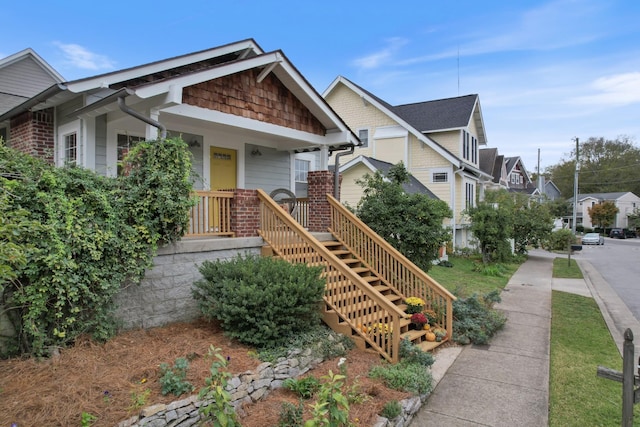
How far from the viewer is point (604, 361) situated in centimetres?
591

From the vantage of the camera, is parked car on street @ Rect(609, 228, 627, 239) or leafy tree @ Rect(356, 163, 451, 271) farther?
parked car on street @ Rect(609, 228, 627, 239)

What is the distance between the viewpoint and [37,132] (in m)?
7.72

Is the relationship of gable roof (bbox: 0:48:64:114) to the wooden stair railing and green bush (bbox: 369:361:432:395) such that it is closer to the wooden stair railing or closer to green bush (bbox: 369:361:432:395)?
the wooden stair railing

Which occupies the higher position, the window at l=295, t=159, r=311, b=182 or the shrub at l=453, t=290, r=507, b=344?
the window at l=295, t=159, r=311, b=182

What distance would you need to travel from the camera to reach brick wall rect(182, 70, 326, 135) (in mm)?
7242

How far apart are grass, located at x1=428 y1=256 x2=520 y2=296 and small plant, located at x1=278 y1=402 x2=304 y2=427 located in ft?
25.5

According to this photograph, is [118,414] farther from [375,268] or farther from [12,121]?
[12,121]

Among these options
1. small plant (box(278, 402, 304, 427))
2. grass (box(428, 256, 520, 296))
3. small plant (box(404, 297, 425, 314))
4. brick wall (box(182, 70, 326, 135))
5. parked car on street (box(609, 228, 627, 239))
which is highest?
brick wall (box(182, 70, 326, 135))

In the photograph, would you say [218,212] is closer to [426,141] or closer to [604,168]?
[426,141]

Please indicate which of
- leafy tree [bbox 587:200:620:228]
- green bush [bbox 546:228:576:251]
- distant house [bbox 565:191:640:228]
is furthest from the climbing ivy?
distant house [bbox 565:191:640:228]

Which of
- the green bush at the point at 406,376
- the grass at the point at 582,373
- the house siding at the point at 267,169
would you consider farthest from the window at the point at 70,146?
the grass at the point at 582,373

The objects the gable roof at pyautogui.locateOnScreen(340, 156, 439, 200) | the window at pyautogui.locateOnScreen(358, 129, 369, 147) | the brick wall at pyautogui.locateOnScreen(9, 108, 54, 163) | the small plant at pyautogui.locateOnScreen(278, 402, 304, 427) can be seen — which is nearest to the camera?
the small plant at pyautogui.locateOnScreen(278, 402, 304, 427)

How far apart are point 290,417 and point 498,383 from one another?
9.81ft

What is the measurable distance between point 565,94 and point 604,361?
27.4m
